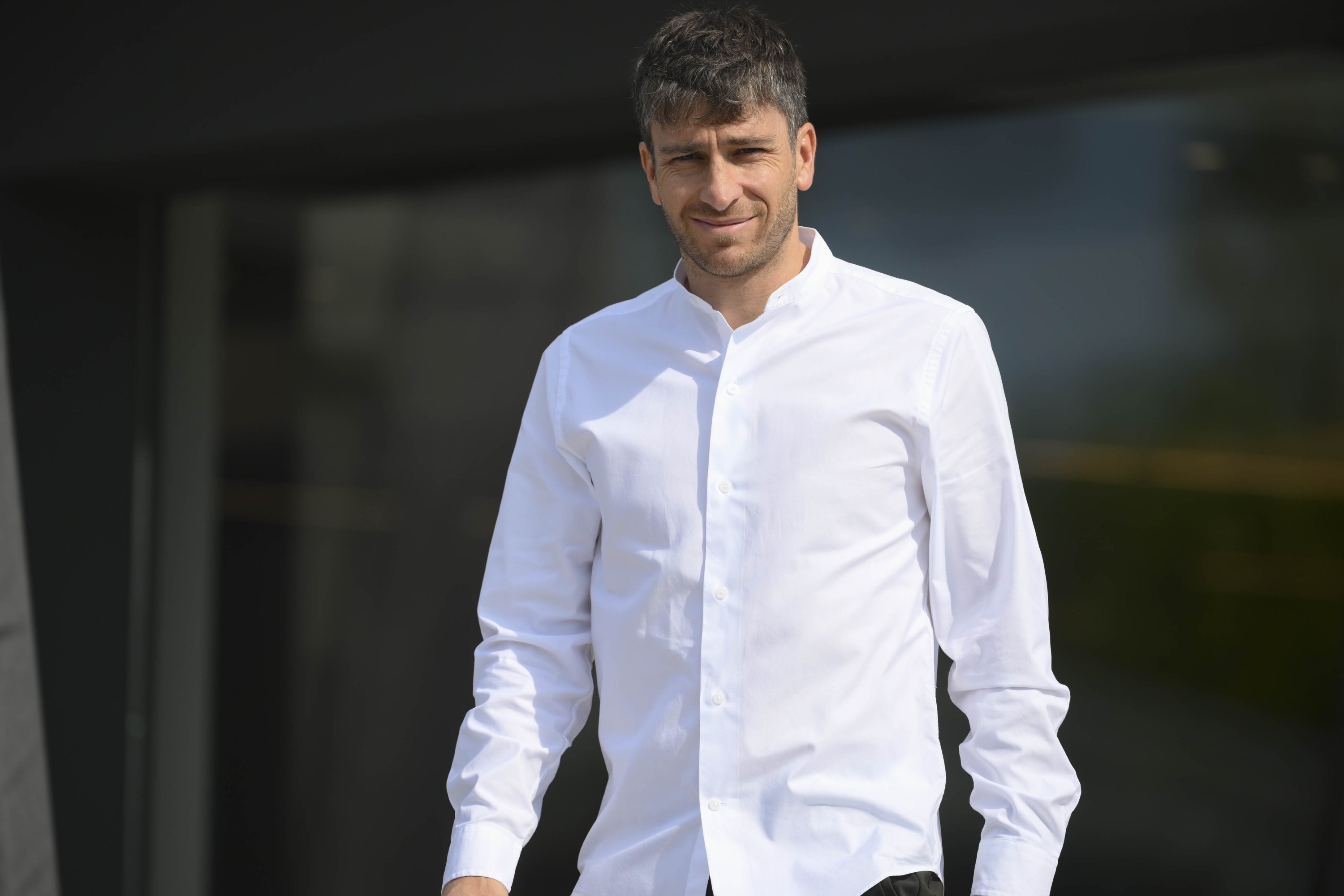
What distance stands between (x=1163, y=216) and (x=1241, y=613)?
799mm

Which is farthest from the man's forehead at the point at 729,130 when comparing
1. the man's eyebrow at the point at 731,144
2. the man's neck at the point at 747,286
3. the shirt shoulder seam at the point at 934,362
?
the shirt shoulder seam at the point at 934,362

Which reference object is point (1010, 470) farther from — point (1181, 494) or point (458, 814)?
point (1181, 494)

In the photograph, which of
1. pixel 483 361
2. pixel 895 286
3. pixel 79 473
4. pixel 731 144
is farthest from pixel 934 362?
pixel 79 473

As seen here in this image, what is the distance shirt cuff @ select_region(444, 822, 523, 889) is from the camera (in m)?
1.52

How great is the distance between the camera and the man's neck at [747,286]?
1597mm

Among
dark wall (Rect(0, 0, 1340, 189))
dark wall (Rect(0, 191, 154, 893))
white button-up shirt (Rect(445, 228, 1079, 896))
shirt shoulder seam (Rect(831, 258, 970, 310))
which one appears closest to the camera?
white button-up shirt (Rect(445, 228, 1079, 896))

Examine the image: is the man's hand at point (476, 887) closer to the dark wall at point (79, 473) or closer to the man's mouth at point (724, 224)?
the man's mouth at point (724, 224)

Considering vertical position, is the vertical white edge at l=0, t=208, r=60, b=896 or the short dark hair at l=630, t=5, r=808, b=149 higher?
the short dark hair at l=630, t=5, r=808, b=149


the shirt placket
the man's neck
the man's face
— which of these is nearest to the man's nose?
the man's face

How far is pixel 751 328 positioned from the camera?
1.58 meters

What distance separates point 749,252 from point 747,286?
0.07 metres

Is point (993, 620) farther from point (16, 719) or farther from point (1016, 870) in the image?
point (16, 719)

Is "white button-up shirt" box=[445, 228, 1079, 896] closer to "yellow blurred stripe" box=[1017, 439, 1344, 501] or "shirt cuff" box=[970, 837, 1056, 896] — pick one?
"shirt cuff" box=[970, 837, 1056, 896]

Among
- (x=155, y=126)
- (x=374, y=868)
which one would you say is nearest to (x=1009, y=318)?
(x=155, y=126)
